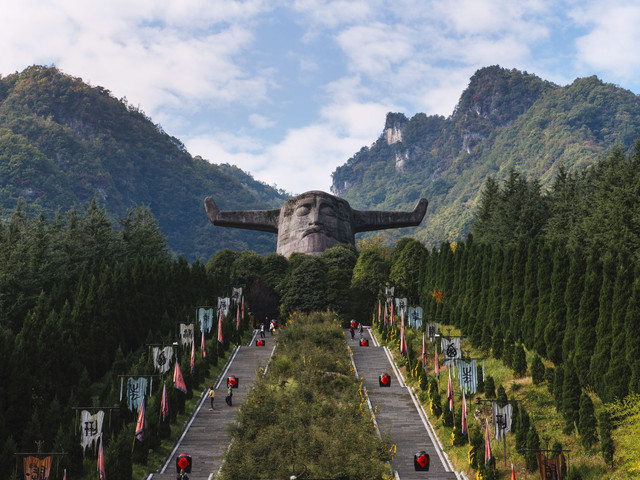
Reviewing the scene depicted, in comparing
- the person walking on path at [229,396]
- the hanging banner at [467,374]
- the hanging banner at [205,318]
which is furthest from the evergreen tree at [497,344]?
the hanging banner at [205,318]

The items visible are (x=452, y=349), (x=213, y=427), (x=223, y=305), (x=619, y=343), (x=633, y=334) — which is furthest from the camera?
(x=223, y=305)

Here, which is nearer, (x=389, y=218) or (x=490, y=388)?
(x=490, y=388)

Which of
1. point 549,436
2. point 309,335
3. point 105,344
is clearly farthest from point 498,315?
point 105,344

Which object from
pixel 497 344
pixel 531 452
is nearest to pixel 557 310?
pixel 497 344

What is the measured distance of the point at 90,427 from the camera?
2034 centimetres

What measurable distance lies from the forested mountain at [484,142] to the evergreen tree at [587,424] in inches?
3019

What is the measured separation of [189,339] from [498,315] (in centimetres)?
1355

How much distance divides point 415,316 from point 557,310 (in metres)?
10.5

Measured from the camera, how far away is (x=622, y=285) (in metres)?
21.9

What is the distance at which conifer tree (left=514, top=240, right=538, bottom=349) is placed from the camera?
2766 cm

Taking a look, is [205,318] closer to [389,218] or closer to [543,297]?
[543,297]

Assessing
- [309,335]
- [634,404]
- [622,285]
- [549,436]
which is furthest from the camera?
[309,335]

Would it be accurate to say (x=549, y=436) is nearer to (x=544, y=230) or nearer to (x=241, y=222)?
(x=544, y=230)

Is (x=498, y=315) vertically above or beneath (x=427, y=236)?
beneath
